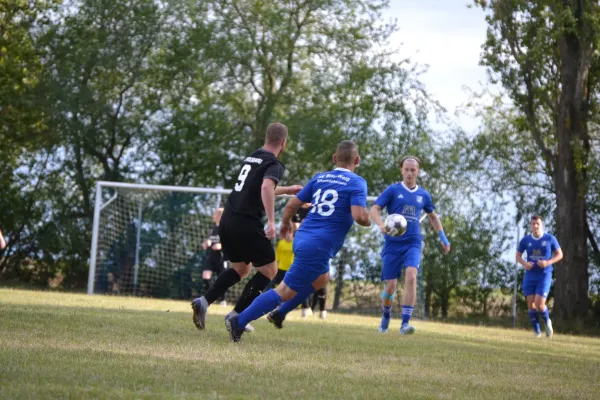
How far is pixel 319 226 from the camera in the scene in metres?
8.23

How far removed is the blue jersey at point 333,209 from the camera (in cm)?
820

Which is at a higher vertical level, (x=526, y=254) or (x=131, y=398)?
(x=526, y=254)

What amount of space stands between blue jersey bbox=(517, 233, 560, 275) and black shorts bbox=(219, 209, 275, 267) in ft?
28.9

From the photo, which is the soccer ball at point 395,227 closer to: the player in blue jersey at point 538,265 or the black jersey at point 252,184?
the black jersey at point 252,184

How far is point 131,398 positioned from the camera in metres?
4.74

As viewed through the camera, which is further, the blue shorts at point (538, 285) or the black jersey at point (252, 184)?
the blue shorts at point (538, 285)

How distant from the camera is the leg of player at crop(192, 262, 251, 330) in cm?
884

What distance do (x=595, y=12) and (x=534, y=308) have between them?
29.4 feet

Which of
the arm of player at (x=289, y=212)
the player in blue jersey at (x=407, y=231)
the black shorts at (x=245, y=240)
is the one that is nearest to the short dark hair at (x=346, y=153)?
the arm of player at (x=289, y=212)

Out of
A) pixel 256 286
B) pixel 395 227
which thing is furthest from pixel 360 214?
pixel 395 227

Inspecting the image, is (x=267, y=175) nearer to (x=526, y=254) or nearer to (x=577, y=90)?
(x=526, y=254)

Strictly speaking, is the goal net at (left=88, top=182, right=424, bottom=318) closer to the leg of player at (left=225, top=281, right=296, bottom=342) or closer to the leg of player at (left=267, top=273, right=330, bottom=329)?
the leg of player at (left=267, top=273, right=330, bottom=329)

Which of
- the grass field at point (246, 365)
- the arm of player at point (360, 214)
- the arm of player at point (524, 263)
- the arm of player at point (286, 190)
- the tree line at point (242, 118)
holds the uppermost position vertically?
the tree line at point (242, 118)

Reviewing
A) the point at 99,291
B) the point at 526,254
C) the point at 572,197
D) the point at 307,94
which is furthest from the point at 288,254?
the point at 307,94
